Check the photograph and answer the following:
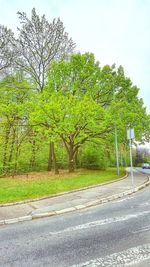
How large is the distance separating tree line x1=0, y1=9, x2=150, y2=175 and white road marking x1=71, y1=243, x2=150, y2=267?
1262 cm

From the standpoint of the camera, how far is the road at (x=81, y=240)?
3737 mm

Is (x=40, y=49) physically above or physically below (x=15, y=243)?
above

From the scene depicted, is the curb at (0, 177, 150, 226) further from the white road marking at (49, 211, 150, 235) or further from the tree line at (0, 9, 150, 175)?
the tree line at (0, 9, 150, 175)

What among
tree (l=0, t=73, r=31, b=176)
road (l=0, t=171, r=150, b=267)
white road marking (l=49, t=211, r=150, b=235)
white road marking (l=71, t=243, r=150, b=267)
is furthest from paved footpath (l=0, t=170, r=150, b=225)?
tree (l=0, t=73, r=31, b=176)

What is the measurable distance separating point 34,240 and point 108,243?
170 centimetres

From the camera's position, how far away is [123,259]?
12.1 feet

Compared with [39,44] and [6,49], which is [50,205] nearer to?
[6,49]

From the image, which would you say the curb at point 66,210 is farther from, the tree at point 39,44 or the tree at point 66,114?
the tree at point 39,44

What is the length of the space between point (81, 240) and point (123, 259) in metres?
1.20

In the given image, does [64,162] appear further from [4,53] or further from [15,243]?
[15,243]

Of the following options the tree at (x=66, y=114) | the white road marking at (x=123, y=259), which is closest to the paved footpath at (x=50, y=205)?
the white road marking at (x=123, y=259)

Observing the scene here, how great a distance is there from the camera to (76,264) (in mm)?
3602

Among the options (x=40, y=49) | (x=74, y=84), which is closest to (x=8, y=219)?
(x=74, y=84)

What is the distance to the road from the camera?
374 centimetres
